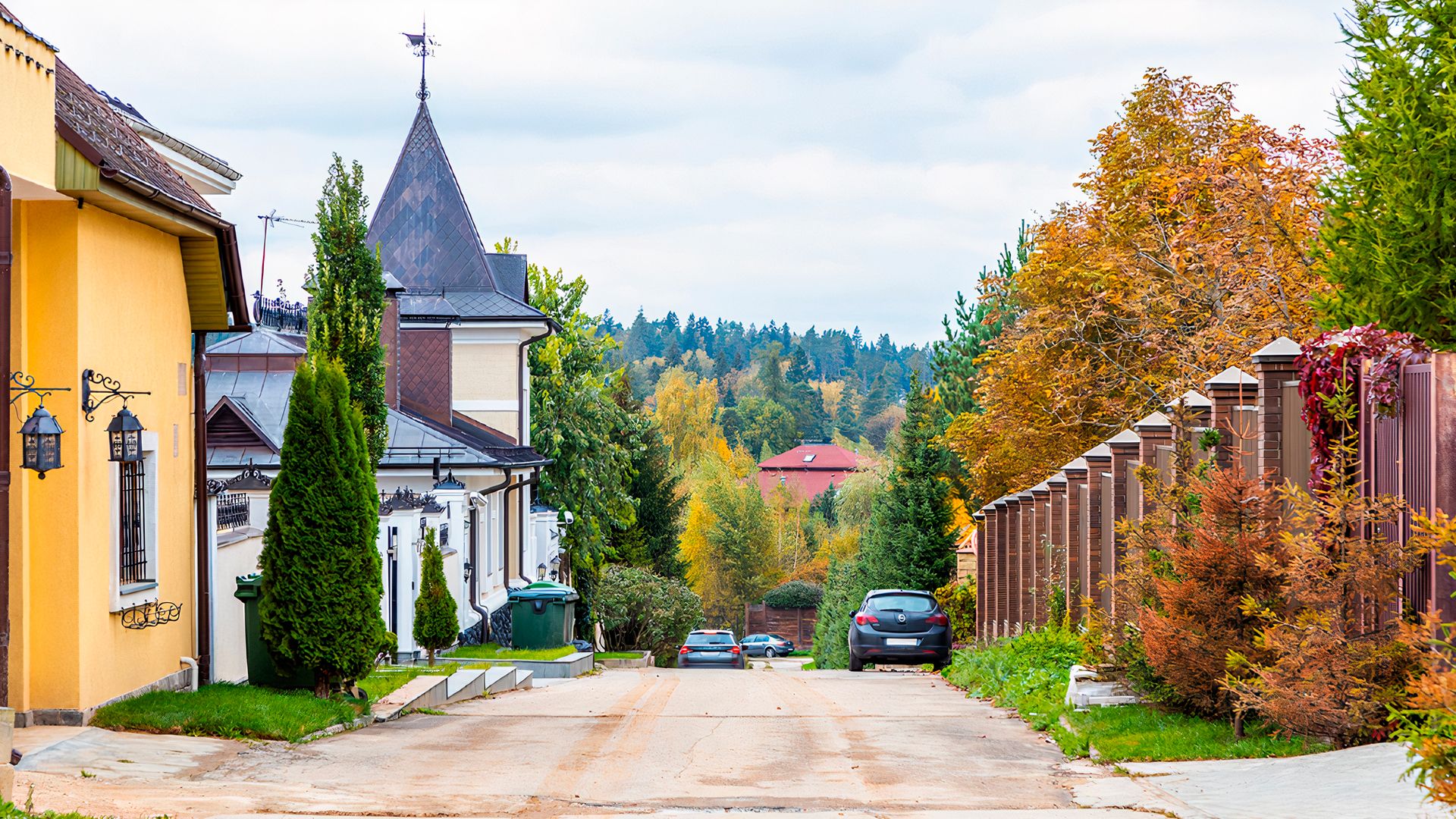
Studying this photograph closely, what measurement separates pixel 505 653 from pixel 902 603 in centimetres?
800

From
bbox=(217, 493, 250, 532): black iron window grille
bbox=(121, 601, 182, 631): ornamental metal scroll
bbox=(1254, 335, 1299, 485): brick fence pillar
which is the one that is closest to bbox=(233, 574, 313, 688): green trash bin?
bbox=(121, 601, 182, 631): ornamental metal scroll

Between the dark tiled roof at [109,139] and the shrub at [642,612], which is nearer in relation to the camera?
the dark tiled roof at [109,139]

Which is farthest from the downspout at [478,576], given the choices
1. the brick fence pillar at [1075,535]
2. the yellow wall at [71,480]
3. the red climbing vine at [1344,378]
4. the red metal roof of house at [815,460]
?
the red metal roof of house at [815,460]

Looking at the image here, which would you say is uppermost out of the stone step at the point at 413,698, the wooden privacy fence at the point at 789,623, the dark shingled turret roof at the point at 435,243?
the dark shingled turret roof at the point at 435,243

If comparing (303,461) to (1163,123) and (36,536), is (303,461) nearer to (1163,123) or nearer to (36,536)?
(36,536)

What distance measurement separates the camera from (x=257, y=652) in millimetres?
13477

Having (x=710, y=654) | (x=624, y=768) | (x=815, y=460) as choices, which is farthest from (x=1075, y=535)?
(x=815, y=460)

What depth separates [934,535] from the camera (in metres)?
39.7

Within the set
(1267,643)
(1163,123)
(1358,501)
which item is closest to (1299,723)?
(1267,643)

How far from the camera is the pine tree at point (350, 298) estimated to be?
18891mm

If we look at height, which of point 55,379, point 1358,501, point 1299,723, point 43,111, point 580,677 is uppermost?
point 43,111

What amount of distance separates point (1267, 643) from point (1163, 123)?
22.4m

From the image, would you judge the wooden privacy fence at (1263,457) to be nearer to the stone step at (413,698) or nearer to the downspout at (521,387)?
the stone step at (413,698)

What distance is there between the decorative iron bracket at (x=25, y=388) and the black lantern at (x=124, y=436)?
20.3 inches
